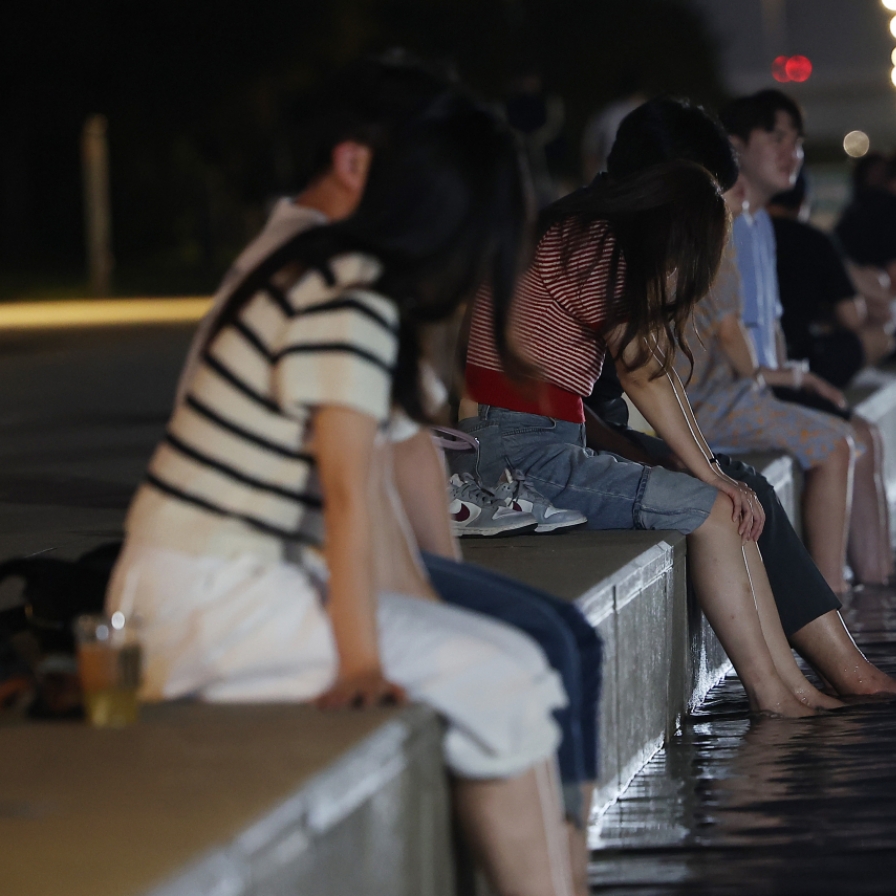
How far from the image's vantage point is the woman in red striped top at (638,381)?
15.0 ft

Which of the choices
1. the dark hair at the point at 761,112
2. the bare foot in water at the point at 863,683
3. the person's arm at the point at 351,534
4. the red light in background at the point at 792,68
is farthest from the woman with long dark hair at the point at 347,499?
the red light in background at the point at 792,68

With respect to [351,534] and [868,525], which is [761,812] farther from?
Result: [868,525]

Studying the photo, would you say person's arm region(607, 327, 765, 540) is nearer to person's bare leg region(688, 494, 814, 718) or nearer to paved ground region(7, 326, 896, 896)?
person's bare leg region(688, 494, 814, 718)

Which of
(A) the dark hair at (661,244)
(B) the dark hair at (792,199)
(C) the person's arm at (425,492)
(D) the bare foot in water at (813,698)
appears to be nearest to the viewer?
(C) the person's arm at (425,492)

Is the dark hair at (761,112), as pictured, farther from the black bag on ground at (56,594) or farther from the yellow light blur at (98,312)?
the yellow light blur at (98,312)

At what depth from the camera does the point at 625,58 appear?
2675 inches

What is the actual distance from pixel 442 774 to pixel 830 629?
238 centimetres

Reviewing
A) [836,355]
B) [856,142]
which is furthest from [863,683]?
[856,142]

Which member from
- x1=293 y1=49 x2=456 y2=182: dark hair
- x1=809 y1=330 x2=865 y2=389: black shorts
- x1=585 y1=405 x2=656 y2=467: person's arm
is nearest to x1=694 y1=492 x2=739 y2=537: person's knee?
Result: x1=585 y1=405 x2=656 y2=467: person's arm

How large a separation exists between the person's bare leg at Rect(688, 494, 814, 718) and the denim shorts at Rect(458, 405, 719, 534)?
52 mm

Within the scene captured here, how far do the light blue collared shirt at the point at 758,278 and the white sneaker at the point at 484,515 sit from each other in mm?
2083

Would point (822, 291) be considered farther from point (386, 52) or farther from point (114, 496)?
point (386, 52)

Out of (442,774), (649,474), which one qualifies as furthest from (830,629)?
(442,774)

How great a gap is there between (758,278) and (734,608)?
2.38 m
